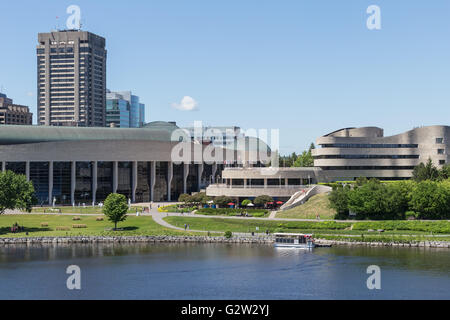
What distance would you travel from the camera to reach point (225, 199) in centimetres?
12725

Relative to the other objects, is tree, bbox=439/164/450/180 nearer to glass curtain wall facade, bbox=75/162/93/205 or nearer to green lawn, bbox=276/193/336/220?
green lawn, bbox=276/193/336/220

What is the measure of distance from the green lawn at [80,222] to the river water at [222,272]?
9.65 m

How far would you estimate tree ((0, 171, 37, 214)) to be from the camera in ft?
365

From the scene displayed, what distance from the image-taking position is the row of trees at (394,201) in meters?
107

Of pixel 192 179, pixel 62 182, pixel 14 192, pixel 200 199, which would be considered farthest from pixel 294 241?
pixel 192 179

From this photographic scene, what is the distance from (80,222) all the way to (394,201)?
6122 cm

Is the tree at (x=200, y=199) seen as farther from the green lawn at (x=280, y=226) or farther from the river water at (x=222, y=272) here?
the river water at (x=222, y=272)

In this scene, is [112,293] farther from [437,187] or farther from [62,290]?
[437,187]

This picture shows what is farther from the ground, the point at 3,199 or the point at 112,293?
the point at 3,199

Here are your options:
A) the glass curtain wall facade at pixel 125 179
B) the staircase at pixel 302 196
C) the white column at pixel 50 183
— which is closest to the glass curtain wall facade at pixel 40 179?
the white column at pixel 50 183
